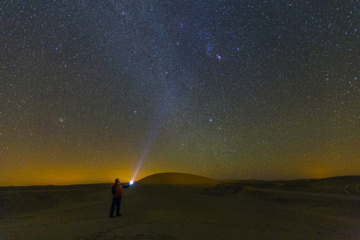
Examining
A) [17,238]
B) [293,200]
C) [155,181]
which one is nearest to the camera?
[17,238]

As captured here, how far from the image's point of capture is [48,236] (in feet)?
A: 25.9

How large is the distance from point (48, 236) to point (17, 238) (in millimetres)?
818

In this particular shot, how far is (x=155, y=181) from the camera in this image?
53.4m

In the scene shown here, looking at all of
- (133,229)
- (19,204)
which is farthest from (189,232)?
(19,204)

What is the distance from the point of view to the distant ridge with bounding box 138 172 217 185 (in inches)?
2088

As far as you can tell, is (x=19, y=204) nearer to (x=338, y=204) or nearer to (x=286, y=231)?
(x=286, y=231)

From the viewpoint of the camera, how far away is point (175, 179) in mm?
54312

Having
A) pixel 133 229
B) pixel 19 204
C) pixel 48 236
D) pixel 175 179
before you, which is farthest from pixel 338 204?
pixel 175 179

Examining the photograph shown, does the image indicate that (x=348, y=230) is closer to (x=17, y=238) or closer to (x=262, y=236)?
(x=262, y=236)

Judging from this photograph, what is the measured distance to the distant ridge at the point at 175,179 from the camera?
53.0 metres

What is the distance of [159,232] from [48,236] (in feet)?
11.2

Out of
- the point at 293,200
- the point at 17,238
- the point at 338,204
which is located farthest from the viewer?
the point at 293,200

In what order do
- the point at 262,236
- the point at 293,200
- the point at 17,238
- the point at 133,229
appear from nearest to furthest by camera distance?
the point at 17,238
the point at 262,236
the point at 133,229
the point at 293,200

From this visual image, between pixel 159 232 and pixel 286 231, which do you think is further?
pixel 286 231
